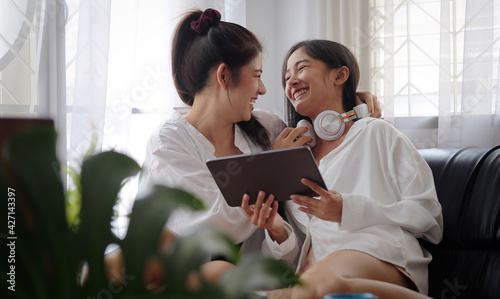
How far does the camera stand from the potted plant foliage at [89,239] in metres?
Result: 0.46

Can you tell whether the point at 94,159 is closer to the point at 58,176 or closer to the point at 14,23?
the point at 58,176

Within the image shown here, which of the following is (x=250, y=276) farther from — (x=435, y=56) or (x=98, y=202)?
(x=435, y=56)

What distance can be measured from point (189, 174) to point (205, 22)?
55cm

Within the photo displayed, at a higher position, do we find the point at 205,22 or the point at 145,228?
the point at 205,22

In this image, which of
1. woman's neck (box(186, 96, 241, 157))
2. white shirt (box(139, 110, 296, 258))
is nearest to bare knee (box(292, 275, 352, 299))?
white shirt (box(139, 110, 296, 258))

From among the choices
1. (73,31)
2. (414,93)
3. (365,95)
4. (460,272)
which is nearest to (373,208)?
(460,272)

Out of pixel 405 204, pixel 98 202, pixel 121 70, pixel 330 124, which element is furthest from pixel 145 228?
pixel 121 70

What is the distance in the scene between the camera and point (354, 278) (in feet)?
4.45

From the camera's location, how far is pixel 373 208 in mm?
1493

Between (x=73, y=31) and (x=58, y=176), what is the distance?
1.92 m

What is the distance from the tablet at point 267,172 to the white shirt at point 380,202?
0.17 meters

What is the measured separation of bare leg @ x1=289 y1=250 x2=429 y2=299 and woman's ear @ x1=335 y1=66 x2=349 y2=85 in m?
0.63

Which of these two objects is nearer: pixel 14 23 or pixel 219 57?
pixel 219 57

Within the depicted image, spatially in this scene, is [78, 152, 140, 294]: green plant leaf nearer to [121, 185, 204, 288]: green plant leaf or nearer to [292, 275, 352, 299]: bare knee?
[121, 185, 204, 288]: green plant leaf
